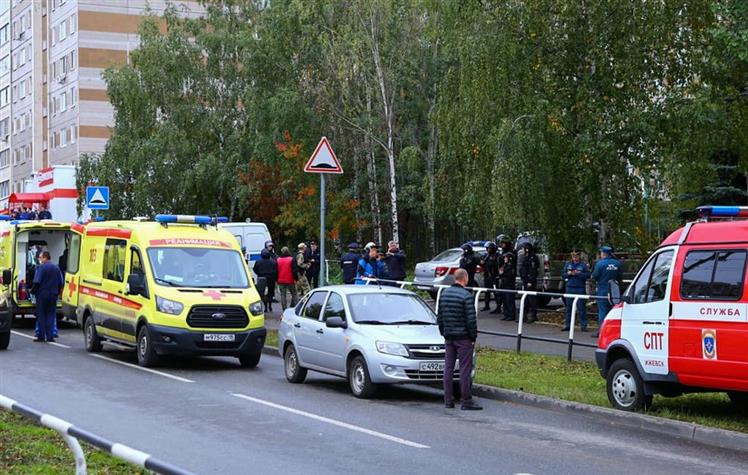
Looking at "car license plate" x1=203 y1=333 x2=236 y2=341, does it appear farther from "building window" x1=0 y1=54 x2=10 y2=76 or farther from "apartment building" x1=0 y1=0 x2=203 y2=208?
"building window" x1=0 y1=54 x2=10 y2=76

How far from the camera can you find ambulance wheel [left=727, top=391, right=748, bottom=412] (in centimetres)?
1401

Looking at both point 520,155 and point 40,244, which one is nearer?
point 520,155

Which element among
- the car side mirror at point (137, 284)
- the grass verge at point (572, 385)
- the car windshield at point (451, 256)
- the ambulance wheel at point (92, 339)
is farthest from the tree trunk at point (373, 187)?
the car side mirror at point (137, 284)

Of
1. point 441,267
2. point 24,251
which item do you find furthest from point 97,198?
point 441,267

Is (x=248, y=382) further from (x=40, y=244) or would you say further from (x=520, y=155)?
(x=40, y=244)

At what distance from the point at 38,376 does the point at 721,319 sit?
1024 cm

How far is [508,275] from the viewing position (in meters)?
27.1

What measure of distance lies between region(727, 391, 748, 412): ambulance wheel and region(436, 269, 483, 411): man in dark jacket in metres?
3.15

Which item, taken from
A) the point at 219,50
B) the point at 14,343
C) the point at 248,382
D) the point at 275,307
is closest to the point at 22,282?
the point at 14,343

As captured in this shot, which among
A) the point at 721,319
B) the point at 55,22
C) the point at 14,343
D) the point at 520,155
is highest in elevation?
the point at 55,22

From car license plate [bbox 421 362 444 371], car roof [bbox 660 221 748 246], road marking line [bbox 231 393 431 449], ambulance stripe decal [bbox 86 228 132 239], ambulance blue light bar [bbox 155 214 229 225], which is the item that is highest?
ambulance blue light bar [bbox 155 214 229 225]

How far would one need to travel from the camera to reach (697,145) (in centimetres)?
2612

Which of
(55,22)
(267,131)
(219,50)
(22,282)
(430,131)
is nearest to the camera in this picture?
(22,282)

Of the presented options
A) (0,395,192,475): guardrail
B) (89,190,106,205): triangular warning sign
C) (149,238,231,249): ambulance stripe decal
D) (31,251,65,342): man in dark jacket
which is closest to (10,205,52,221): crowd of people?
(89,190,106,205): triangular warning sign
